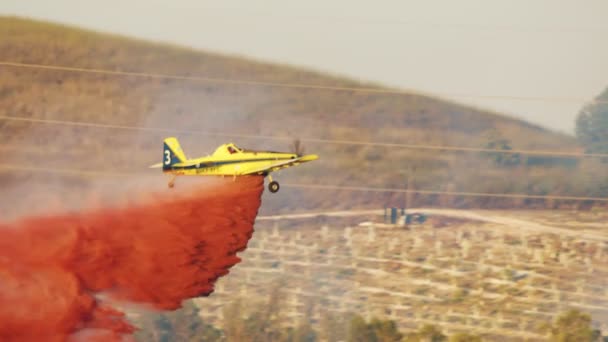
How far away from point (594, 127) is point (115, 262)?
57.4 meters

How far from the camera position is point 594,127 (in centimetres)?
10275

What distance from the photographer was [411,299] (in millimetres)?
94125

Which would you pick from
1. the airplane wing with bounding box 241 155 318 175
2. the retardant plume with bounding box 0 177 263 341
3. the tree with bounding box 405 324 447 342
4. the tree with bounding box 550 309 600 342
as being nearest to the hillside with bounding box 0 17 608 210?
the tree with bounding box 550 309 600 342

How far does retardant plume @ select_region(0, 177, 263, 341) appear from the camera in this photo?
175 feet

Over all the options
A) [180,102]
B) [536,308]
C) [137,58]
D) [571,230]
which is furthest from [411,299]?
[137,58]

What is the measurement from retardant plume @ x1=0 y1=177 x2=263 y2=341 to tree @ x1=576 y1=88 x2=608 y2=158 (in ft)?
174

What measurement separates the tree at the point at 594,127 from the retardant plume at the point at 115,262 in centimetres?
5303

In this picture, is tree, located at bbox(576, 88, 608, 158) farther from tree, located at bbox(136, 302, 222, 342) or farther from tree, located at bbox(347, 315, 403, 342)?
tree, located at bbox(136, 302, 222, 342)

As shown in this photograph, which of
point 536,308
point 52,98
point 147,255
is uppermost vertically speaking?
point 52,98

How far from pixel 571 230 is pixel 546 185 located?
5.51 metres

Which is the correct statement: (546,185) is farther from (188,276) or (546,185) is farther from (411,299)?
(188,276)

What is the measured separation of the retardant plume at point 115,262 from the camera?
53.3 m

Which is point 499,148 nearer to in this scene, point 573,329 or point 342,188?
point 342,188

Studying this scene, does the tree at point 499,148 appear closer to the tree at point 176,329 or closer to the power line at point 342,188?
the power line at point 342,188
